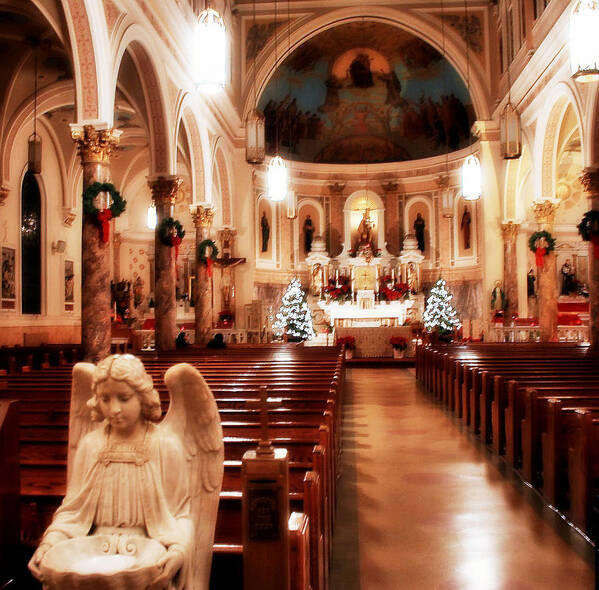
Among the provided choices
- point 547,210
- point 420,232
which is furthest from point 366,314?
point 547,210

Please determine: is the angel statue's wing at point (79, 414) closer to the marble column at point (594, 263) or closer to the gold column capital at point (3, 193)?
the marble column at point (594, 263)

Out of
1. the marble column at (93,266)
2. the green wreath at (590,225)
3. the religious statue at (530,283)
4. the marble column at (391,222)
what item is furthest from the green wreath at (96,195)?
the marble column at (391,222)

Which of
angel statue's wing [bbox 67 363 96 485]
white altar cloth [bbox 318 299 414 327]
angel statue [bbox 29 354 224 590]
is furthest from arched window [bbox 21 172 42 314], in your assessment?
angel statue [bbox 29 354 224 590]

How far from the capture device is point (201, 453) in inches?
101

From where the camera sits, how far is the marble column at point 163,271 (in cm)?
1457

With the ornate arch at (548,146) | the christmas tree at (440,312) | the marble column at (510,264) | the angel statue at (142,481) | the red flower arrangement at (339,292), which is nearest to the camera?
the angel statue at (142,481)

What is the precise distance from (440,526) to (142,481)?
3239 millimetres

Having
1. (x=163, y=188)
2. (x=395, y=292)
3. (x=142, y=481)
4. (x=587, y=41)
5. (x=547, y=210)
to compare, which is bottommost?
(x=142, y=481)

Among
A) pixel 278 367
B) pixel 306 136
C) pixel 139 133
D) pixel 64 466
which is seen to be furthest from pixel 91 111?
pixel 306 136

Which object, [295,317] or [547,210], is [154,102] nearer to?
[295,317]

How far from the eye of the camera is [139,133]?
21766mm

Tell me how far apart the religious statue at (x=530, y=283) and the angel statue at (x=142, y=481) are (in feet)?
74.1

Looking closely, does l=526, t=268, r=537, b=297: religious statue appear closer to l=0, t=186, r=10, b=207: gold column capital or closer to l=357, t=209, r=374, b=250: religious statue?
l=357, t=209, r=374, b=250: religious statue

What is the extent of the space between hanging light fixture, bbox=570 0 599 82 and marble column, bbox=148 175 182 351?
8805mm
